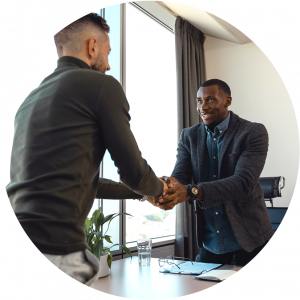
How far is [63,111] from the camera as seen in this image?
0.73 m

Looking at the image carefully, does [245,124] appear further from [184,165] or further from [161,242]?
[161,242]

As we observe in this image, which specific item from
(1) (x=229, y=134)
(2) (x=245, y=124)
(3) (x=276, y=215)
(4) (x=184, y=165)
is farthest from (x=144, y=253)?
(3) (x=276, y=215)

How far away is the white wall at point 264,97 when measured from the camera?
353 centimetres

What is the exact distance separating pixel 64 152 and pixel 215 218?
120 cm

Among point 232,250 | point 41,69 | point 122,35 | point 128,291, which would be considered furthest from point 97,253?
point 122,35

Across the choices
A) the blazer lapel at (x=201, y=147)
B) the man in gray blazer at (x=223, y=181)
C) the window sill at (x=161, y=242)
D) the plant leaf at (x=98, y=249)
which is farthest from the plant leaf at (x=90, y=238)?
the window sill at (x=161, y=242)

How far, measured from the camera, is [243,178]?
157cm

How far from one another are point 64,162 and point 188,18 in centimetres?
326

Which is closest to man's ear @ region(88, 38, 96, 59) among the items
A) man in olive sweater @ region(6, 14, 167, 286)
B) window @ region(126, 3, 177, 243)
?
man in olive sweater @ region(6, 14, 167, 286)

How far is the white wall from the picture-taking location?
353 centimetres

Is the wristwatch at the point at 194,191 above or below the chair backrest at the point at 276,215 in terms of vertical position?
above

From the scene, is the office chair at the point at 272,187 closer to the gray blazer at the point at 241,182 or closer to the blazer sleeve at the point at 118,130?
the gray blazer at the point at 241,182

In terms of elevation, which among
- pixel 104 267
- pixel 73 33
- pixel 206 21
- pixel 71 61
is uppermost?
pixel 206 21

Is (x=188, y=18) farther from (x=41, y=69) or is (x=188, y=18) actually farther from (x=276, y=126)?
(x=41, y=69)
